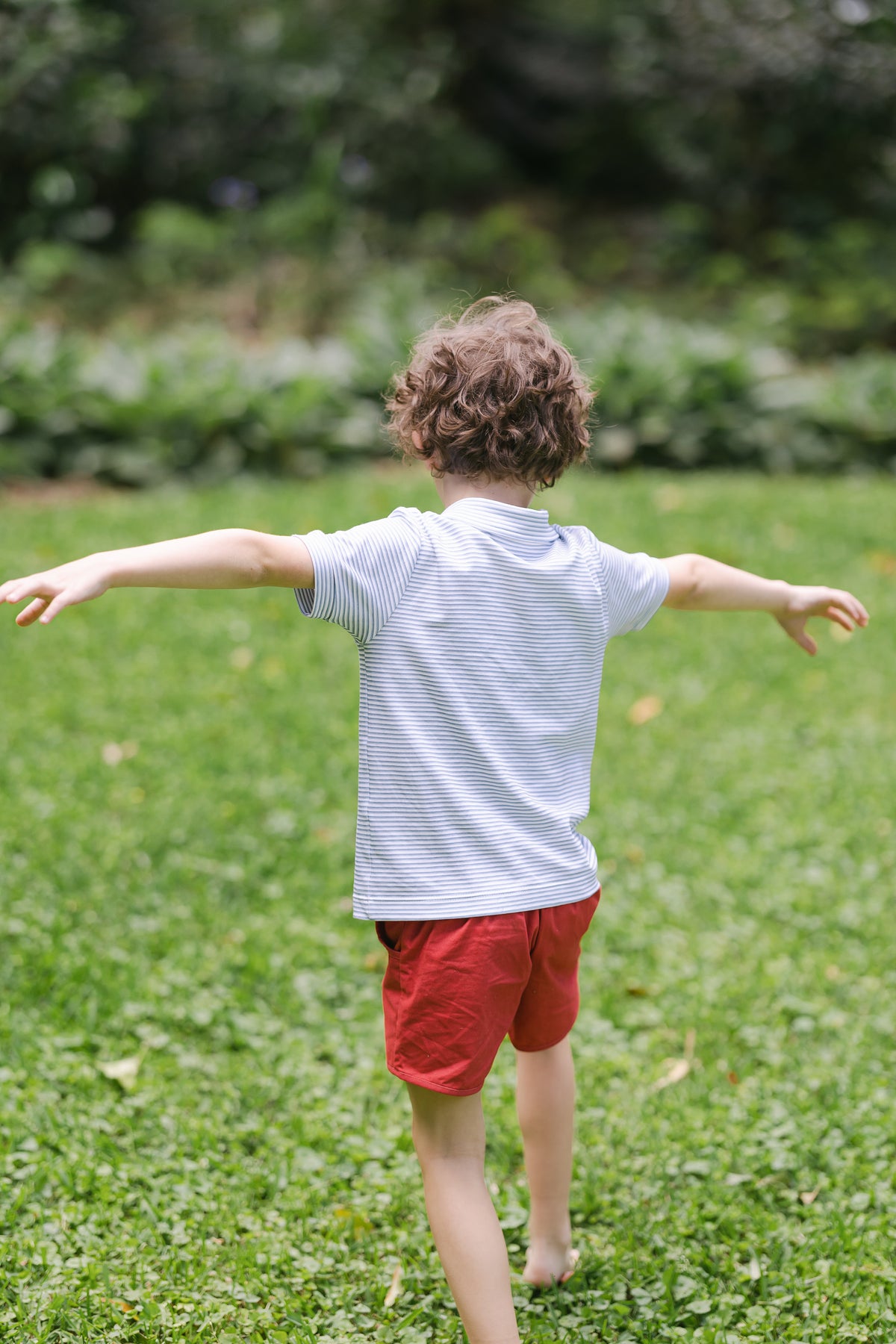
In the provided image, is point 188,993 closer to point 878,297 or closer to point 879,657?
point 879,657

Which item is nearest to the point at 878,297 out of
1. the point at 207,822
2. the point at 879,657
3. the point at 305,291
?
the point at 305,291

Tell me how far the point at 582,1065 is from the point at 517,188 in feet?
40.5

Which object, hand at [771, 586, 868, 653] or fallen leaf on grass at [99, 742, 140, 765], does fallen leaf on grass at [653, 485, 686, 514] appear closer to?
fallen leaf on grass at [99, 742, 140, 765]

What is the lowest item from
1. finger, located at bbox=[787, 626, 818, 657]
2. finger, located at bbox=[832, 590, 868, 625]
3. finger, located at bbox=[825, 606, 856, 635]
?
finger, located at bbox=[787, 626, 818, 657]

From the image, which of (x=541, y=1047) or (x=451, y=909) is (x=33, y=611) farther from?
(x=541, y=1047)

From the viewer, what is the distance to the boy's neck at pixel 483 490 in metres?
1.86

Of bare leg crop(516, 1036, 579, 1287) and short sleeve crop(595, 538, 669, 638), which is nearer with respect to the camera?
short sleeve crop(595, 538, 669, 638)

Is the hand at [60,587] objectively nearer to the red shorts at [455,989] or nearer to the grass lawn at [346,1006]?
the red shorts at [455,989]

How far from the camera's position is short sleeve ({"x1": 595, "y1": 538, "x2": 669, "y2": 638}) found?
1929 millimetres

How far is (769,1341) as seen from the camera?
82.4 inches

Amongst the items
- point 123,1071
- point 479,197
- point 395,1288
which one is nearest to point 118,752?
point 123,1071

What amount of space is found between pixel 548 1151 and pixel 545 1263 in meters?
0.26

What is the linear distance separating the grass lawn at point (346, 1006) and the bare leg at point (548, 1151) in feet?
0.21

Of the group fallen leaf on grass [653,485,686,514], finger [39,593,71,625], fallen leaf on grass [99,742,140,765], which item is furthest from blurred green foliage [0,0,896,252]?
finger [39,593,71,625]
